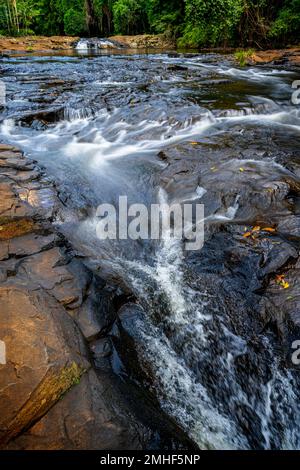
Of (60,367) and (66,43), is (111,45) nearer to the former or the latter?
(66,43)

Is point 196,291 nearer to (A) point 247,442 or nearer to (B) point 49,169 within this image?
(A) point 247,442

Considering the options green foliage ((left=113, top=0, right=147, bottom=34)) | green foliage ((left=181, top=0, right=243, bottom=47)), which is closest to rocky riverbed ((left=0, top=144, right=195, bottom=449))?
green foliage ((left=181, top=0, right=243, bottom=47))

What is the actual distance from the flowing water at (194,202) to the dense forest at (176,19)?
11529 mm

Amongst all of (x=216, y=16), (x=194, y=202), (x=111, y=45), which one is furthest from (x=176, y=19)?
(x=194, y=202)

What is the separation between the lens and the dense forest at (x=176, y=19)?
18.4 m

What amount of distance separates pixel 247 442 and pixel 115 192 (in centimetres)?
384

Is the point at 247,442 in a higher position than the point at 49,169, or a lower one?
lower

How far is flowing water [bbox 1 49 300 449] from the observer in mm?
2602

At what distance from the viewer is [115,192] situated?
521cm

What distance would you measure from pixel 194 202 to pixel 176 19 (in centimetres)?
2716

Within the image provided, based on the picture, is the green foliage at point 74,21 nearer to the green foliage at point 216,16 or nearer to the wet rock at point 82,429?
the green foliage at point 216,16

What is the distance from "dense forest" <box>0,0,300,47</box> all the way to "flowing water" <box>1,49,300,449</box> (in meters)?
11.5

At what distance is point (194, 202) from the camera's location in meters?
4.60
